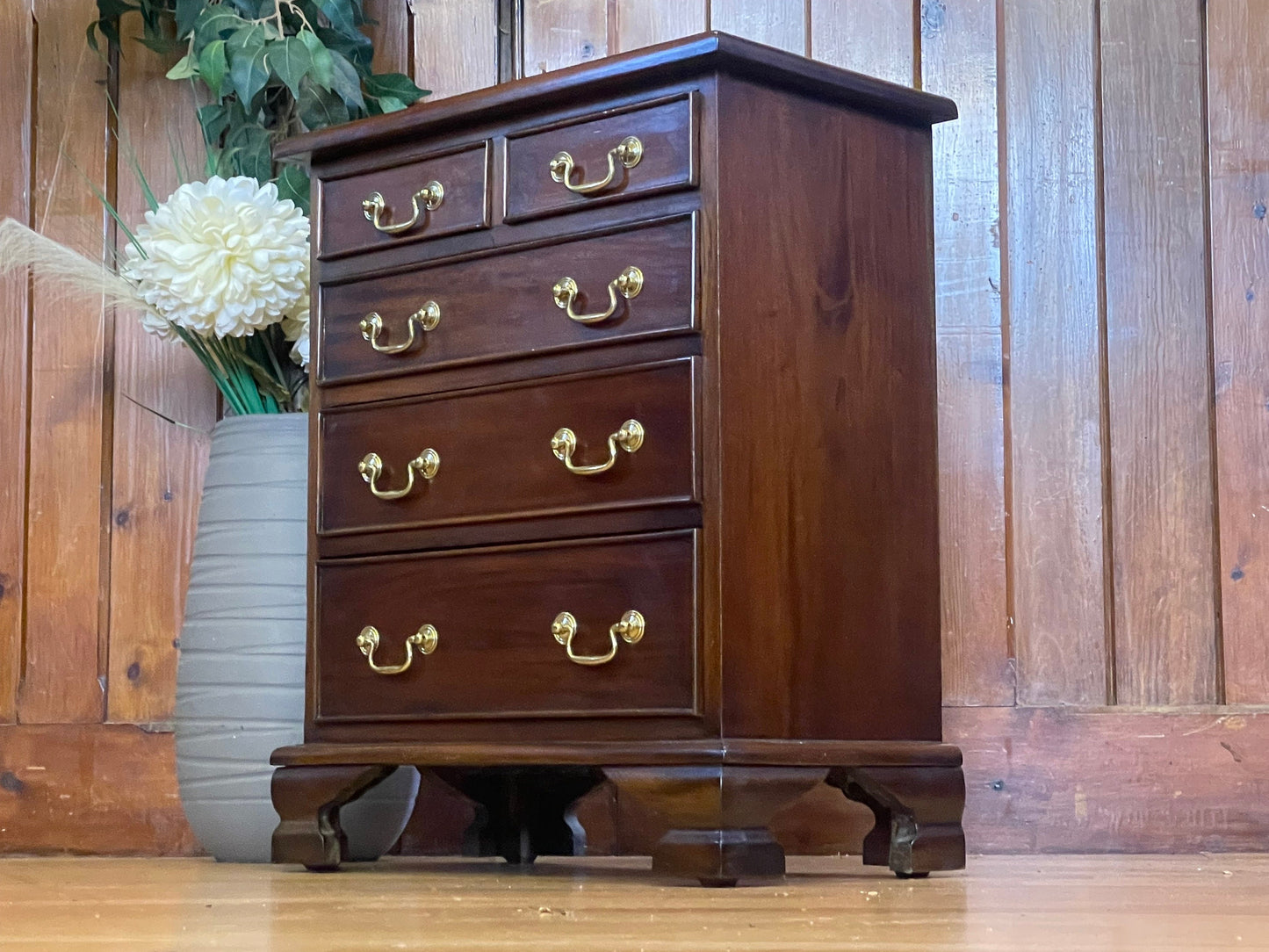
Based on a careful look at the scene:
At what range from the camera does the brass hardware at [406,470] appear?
5.43 ft

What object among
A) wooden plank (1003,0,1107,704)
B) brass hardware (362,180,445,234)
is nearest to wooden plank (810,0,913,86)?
wooden plank (1003,0,1107,704)

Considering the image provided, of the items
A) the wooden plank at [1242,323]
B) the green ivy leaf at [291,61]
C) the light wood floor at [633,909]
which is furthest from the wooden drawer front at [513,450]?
the wooden plank at [1242,323]

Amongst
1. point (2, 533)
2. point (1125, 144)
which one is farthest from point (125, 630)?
point (1125, 144)

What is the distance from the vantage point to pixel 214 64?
6.63ft

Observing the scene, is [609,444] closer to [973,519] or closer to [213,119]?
[973,519]

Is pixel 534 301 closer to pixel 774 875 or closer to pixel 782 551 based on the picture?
pixel 782 551

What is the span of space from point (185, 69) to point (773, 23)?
768 millimetres

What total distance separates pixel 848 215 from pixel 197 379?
3.37ft

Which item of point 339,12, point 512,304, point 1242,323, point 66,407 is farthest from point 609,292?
point 66,407

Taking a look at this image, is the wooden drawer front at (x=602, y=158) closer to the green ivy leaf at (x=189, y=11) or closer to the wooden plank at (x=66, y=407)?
the green ivy leaf at (x=189, y=11)

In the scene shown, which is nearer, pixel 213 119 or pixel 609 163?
pixel 609 163

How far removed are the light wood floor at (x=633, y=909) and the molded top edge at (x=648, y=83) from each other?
2.47 ft

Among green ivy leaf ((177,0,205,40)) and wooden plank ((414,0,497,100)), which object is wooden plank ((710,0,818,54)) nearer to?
wooden plank ((414,0,497,100))

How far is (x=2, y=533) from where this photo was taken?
225 centimetres
